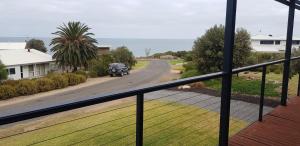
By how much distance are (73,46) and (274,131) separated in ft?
92.3

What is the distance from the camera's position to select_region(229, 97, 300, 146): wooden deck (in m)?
2.74

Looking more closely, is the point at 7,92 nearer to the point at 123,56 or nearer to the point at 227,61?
the point at 123,56

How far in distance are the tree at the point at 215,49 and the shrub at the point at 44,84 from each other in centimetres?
1173

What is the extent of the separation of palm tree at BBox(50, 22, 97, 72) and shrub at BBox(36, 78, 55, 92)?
251 inches

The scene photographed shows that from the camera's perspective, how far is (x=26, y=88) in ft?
69.2

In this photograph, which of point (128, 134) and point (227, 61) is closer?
point (227, 61)

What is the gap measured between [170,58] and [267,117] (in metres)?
49.7

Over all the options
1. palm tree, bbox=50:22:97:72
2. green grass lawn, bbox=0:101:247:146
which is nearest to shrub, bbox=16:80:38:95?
palm tree, bbox=50:22:97:72

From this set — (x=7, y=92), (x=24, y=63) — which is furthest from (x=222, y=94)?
(x=24, y=63)

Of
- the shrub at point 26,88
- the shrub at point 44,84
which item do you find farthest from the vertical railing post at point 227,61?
the shrub at point 44,84

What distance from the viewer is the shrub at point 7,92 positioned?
19.9 meters

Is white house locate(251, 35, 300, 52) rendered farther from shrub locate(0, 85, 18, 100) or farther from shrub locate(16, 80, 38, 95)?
shrub locate(0, 85, 18, 100)

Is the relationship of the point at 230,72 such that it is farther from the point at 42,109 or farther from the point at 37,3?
the point at 37,3

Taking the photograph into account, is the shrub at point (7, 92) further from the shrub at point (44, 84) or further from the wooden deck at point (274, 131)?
the wooden deck at point (274, 131)
